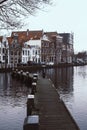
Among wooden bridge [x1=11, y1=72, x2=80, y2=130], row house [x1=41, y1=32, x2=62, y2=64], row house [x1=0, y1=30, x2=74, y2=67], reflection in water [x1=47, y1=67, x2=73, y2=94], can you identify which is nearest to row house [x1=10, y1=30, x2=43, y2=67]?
row house [x1=0, y1=30, x2=74, y2=67]

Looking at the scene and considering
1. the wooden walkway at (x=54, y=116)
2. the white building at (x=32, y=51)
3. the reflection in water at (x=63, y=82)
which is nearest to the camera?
the wooden walkway at (x=54, y=116)

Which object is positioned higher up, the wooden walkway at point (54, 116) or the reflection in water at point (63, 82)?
the wooden walkway at point (54, 116)

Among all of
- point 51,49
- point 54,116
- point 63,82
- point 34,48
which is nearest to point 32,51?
point 34,48

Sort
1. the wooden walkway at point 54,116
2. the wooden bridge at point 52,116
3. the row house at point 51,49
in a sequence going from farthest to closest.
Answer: the row house at point 51,49 < the wooden walkway at point 54,116 < the wooden bridge at point 52,116

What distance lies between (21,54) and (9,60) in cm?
1183

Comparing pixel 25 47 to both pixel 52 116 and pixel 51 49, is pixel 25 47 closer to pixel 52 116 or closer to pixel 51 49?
pixel 51 49

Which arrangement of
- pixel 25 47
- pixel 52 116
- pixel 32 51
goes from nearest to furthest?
pixel 52 116 < pixel 25 47 < pixel 32 51

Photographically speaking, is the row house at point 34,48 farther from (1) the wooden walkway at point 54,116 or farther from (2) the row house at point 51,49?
(1) the wooden walkway at point 54,116

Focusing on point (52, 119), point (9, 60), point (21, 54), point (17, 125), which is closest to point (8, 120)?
point (17, 125)

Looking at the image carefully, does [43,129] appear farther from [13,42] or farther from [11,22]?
[13,42]

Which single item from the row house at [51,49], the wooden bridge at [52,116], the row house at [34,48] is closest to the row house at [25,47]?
the row house at [34,48]

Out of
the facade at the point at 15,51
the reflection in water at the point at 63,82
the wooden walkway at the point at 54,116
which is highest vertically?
the facade at the point at 15,51

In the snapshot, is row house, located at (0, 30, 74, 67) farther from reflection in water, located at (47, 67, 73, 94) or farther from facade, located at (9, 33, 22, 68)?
reflection in water, located at (47, 67, 73, 94)

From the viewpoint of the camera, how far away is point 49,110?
22.4 m
